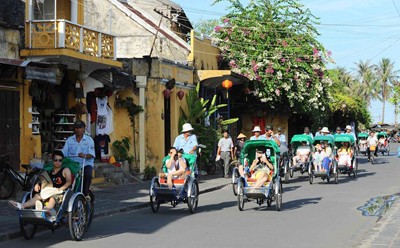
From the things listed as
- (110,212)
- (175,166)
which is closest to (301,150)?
(175,166)

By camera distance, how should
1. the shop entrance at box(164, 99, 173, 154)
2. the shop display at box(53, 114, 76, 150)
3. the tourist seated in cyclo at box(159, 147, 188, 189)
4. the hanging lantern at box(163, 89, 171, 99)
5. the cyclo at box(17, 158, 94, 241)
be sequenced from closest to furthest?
the cyclo at box(17, 158, 94, 241), the tourist seated in cyclo at box(159, 147, 188, 189), the shop display at box(53, 114, 76, 150), the hanging lantern at box(163, 89, 171, 99), the shop entrance at box(164, 99, 173, 154)

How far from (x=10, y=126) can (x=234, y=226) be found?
25.4 ft

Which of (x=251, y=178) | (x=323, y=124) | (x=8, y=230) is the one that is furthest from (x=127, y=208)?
(x=323, y=124)

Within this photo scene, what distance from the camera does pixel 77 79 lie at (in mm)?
20469

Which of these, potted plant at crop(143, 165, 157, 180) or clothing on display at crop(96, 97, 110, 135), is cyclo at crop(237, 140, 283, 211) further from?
potted plant at crop(143, 165, 157, 180)

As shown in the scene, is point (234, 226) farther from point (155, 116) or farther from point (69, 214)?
point (155, 116)

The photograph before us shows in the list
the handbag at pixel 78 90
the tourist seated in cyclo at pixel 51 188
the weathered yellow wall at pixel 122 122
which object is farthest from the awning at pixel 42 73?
the tourist seated in cyclo at pixel 51 188

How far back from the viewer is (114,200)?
16719 millimetres

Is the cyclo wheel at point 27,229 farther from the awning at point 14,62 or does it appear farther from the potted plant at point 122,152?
the potted plant at point 122,152

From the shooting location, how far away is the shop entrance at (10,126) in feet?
55.8

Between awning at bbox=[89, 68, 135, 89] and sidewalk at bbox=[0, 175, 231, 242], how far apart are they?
3293mm

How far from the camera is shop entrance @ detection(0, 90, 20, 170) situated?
55.8 feet

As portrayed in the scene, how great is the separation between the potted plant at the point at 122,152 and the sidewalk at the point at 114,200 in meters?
0.94

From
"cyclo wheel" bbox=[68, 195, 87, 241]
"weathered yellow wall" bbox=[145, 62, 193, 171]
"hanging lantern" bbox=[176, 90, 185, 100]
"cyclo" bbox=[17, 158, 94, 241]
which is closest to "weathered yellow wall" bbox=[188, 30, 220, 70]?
"hanging lantern" bbox=[176, 90, 185, 100]
